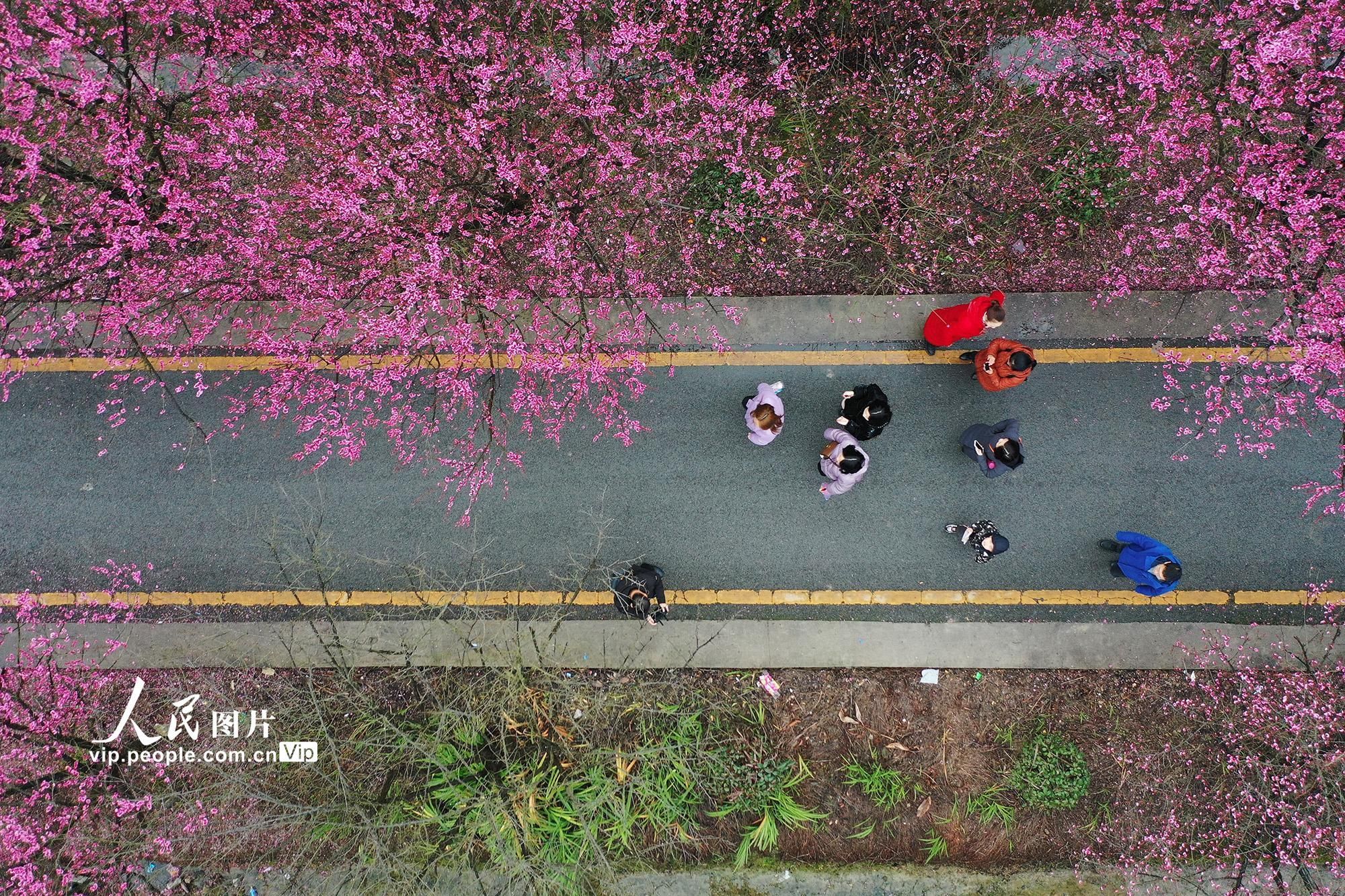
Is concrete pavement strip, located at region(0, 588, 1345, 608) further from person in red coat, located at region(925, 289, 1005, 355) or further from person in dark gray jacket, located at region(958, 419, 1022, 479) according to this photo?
person in red coat, located at region(925, 289, 1005, 355)

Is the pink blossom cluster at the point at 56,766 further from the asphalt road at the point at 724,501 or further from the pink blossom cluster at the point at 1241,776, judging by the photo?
the pink blossom cluster at the point at 1241,776

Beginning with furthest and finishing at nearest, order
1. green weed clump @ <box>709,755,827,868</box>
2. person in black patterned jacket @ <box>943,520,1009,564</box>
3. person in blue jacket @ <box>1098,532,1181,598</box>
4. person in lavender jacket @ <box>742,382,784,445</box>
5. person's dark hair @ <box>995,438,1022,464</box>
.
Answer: green weed clump @ <box>709,755,827,868</box> → person in black patterned jacket @ <box>943,520,1009,564</box> → person's dark hair @ <box>995,438,1022,464</box> → person in lavender jacket @ <box>742,382,784,445</box> → person in blue jacket @ <box>1098,532,1181,598</box>

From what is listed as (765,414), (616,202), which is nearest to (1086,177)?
(765,414)

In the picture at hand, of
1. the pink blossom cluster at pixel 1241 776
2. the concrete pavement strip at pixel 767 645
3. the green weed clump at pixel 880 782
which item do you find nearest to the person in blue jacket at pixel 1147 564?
the concrete pavement strip at pixel 767 645

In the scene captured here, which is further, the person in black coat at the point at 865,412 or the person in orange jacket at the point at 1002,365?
the person in black coat at the point at 865,412

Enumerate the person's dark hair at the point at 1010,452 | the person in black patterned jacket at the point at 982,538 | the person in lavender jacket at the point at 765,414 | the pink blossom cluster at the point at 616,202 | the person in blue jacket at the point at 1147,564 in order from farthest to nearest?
the pink blossom cluster at the point at 616,202
the person in black patterned jacket at the point at 982,538
the person's dark hair at the point at 1010,452
the person in lavender jacket at the point at 765,414
the person in blue jacket at the point at 1147,564

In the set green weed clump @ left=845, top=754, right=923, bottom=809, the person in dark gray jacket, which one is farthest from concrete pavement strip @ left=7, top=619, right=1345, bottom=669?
the person in dark gray jacket

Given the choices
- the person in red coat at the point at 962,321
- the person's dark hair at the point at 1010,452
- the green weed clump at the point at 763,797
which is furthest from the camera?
the green weed clump at the point at 763,797

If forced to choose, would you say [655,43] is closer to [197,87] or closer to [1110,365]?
[197,87]
